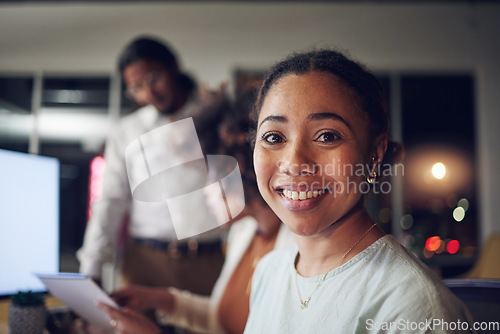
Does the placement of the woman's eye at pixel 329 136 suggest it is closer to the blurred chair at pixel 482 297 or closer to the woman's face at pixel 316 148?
the woman's face at pixel 316 148

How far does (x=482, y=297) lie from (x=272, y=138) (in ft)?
1.82

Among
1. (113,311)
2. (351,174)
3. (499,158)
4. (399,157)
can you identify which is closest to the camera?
(351,174)

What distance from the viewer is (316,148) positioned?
0.74 metres

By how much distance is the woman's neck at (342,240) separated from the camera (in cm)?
78

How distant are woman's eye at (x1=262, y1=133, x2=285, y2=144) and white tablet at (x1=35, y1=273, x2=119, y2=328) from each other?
57 centimetres

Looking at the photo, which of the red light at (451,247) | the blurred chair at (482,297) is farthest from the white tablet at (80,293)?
the red light at (451,247)

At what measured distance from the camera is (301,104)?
748 mm

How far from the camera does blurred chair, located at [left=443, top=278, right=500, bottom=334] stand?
868mm

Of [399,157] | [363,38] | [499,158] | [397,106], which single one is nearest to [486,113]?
[499,158]

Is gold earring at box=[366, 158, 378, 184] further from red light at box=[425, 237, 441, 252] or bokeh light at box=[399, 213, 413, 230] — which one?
bokeh light at box=[399, 213, 413, 230]

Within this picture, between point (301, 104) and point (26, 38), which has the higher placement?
point (26, 38)

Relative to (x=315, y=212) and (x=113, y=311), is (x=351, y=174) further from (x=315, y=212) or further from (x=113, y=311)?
(x=113, y=311)

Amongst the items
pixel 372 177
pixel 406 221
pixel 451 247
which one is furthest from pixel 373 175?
pixel 406 221

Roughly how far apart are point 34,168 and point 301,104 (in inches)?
33.5
